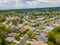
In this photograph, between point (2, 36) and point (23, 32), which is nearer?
point (2, 36)

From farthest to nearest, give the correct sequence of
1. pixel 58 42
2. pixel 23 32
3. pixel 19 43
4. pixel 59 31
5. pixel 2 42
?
1. pixel 23 32
2. pixel 19 43
3. pixel 59 31
4. pixel 2 42
5. pixel 58 42

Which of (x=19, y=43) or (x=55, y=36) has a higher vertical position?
(x=55, y=36)

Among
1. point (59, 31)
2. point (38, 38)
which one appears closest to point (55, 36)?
point (59, 31)

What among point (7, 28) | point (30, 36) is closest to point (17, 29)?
point (7, 28)

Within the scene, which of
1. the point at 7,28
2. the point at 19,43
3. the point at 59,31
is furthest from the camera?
the point at 7,28

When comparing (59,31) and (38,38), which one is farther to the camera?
Result: (38,38)

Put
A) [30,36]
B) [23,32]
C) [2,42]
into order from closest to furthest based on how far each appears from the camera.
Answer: [2,42] → [30,36] → [23,32]

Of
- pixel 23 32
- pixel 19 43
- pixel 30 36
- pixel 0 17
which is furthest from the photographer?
pixel 0 17

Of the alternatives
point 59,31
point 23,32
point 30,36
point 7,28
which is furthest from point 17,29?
point 59,31

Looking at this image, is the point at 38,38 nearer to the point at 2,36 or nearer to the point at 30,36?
the point at 30,36

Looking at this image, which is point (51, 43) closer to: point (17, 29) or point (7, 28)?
point (7, 28)
